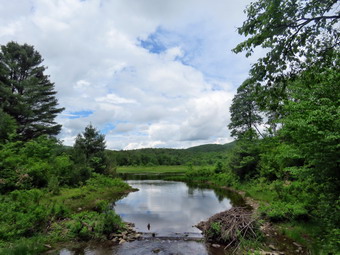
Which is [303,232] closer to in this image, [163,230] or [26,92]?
[163,230]

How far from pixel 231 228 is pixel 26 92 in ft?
98.0

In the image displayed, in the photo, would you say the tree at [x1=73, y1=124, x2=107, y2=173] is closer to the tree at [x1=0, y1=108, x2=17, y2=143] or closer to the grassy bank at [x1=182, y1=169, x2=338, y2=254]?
the tree at [x1=0, y1=108, x2=17, y2=143]

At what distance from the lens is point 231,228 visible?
10.7 meters

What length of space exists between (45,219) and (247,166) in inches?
1054

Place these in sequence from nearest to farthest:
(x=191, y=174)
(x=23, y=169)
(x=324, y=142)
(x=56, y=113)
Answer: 1. (x=324, y=142)
2. (x=23, y=169)
3. (x=56, y=113)
4. (x=191, y=174)

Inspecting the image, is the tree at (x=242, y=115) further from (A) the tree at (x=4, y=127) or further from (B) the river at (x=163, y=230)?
(A) the tree at (x=4, y=127)

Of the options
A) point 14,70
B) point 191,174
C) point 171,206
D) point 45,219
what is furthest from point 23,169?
point 191,174

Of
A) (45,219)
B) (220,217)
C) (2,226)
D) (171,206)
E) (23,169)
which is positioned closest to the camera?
(2,226)

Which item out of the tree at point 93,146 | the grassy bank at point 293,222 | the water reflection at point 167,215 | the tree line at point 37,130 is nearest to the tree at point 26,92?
the tree line at point 37,130

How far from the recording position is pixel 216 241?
11.0 meters

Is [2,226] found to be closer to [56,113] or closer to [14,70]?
[56,113]

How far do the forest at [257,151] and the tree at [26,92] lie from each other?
0.13 meters

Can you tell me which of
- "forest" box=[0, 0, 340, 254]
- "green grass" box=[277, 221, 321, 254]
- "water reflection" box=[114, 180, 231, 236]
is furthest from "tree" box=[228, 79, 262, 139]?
"green grass" box=[277, 221, 321, 254]

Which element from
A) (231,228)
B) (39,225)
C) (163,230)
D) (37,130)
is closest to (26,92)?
(37,130)
